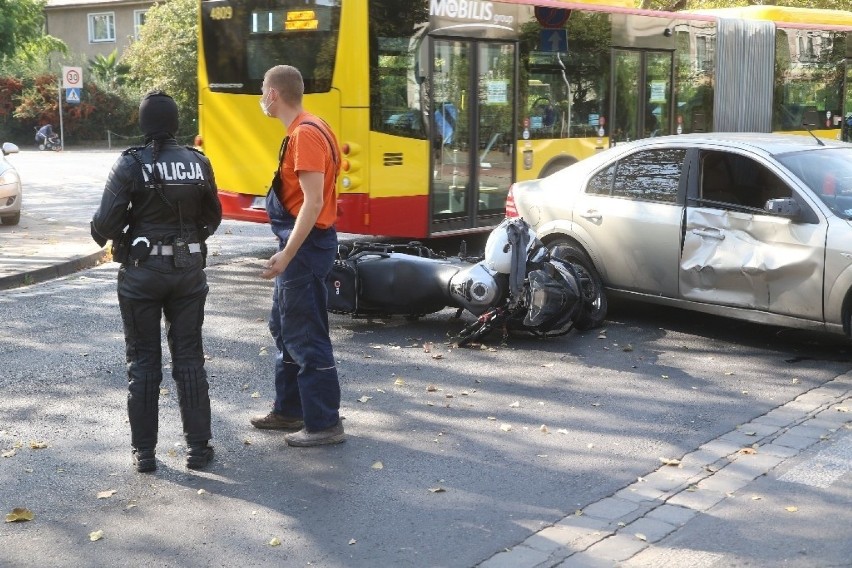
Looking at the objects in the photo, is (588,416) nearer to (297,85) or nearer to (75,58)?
(297,85)

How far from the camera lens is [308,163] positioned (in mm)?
5773

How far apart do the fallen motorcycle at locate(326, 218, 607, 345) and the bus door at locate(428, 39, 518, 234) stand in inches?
128

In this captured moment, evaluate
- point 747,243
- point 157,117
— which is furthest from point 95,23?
point 157,117

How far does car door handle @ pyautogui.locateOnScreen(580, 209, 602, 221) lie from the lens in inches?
372

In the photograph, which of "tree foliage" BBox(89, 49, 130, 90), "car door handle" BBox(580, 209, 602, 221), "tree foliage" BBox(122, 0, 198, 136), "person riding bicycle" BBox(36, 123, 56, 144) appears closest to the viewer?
"car door handle" BBox(580, 209, 602, 221)

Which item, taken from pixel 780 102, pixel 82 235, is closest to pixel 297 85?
pixel 82 235

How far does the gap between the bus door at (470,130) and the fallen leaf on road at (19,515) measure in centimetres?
797

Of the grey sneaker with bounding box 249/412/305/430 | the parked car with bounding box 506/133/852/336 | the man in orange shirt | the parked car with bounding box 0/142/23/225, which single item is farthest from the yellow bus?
the man in orange shirt

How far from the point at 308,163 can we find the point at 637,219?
159 inches

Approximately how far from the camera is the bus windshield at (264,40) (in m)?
11.8

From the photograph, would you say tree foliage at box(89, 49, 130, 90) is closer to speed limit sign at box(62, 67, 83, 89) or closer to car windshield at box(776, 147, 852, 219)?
speed limit sign at box(62, 67, 83, 89)

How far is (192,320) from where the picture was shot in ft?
19.2

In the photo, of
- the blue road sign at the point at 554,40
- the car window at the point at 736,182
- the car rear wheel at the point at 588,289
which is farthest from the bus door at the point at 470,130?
the car window at the point at 736,182

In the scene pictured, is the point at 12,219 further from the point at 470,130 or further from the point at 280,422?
the point at 280,422
